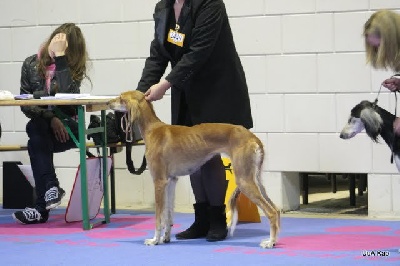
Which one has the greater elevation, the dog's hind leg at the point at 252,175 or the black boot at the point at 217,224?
the dog's hind leg at the point at 252,175

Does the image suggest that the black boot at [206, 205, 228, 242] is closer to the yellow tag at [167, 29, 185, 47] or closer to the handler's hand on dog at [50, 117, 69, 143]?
the yellow tag at [167, 29, 185, 47]

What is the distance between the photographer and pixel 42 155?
563 centimetres

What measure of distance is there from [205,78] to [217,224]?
0.87 meters

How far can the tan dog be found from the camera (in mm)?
4430

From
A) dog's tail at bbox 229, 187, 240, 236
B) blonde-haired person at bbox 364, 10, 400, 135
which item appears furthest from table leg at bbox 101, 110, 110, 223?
blonde-haired person at bbox 364, 10, 400, 135

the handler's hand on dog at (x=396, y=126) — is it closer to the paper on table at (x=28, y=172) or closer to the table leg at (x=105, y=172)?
the table leg at (x=105, y=172)

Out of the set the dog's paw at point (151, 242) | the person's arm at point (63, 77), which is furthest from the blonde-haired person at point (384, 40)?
the person's arm at point (63, 77)

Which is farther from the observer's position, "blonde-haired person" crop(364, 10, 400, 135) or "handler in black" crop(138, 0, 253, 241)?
"handler in black" crop(138, 0, 253, 241)

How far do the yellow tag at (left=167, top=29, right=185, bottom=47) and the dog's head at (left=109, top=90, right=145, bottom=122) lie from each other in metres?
0.36

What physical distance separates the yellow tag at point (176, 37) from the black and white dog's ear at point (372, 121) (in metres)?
1.13

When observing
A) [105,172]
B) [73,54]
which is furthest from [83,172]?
[73,54]

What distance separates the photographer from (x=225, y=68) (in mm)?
4707

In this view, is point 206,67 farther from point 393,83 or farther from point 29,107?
point 29,107

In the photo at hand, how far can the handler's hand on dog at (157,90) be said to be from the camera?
15.1 ft
